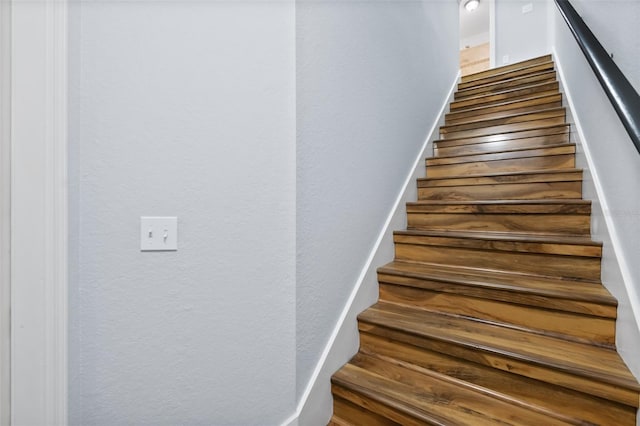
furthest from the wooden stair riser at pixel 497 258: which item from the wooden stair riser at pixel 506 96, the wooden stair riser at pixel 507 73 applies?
the wooden stair riser at pixel 507 73

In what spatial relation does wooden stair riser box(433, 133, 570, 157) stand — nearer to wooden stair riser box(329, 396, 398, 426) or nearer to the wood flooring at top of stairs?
the wood flooring at top of stairs

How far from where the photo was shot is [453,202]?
1.86 metres

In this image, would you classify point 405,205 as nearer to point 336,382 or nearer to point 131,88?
point 336,382

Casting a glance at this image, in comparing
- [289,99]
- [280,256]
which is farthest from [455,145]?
[280,256]

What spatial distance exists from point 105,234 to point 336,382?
99 cm

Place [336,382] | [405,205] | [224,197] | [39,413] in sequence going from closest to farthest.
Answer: [39,413]
[224,197]
[336,382]
[405,205]

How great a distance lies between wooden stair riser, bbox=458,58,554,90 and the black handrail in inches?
80.6

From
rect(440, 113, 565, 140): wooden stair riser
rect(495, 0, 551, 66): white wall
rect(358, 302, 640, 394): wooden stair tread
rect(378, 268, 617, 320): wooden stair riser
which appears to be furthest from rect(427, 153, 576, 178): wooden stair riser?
rect(495, 0, 551, 66): white wall

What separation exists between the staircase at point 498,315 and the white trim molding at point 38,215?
0.95 metres

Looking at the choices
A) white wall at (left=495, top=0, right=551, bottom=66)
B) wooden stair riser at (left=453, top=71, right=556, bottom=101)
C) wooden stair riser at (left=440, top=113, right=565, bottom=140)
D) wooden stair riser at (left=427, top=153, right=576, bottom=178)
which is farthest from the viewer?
white wall at (left=495, top=0, right=551, bottom=66)

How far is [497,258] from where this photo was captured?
1.50 m

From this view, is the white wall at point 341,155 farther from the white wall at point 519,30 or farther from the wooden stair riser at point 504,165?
the white wall at point 519,30

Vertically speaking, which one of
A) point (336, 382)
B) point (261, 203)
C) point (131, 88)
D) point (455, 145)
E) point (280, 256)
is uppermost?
point (455, 145)

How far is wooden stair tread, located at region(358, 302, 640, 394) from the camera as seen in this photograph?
3.12ft
